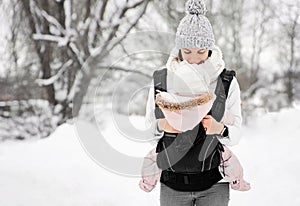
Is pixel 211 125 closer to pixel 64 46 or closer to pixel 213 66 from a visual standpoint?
pixel 213 66

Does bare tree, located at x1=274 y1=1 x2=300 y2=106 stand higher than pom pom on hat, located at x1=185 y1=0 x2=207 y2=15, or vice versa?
pom pom on hat, located at x1=185 y1=0 x2=207 y2=15

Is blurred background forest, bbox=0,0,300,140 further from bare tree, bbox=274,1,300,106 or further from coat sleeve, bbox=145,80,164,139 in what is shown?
coat sleeve, bbox=145,80,164,139

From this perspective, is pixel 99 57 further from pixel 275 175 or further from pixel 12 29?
pixel 275 175

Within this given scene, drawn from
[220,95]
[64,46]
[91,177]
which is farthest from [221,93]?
[64,46]

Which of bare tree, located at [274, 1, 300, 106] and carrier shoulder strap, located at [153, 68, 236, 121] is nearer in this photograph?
carrier shoulder strap, located at [153, 68, 236, 121]

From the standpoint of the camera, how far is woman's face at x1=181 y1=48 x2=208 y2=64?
5.98ft

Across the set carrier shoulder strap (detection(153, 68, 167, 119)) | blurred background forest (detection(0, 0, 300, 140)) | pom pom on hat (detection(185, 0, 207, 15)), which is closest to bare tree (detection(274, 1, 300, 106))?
blurred background forest (detection(0, 0, 300, 140))

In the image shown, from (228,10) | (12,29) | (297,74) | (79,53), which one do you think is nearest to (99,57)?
(79,53)

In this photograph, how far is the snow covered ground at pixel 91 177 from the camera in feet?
12.0

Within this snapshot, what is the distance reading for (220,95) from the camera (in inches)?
69.6

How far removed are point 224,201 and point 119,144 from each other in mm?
1831

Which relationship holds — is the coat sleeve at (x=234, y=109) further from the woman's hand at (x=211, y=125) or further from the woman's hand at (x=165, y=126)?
the woman's hand at (x=165, y=126)

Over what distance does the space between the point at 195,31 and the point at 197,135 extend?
0.47m

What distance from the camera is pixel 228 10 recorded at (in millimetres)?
7648
